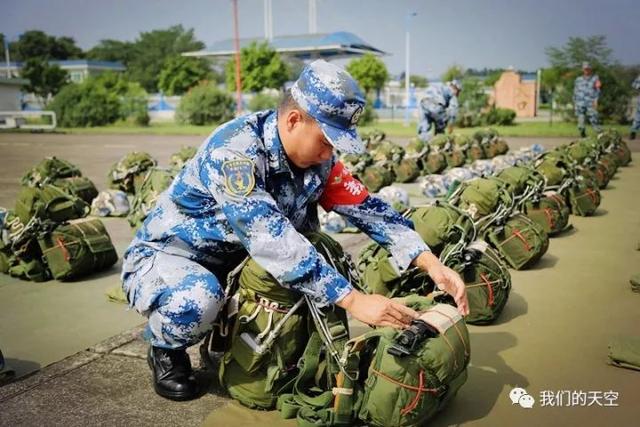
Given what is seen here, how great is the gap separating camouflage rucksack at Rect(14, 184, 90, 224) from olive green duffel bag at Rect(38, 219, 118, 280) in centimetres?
11

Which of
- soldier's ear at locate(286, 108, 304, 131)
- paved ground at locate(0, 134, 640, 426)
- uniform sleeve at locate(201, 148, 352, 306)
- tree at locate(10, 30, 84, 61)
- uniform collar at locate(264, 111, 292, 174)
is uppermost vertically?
tree at locate(10, 30, 84, 61)

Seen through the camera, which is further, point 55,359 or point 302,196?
point 55,359

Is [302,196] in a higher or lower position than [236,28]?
lower

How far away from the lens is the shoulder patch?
242 cm

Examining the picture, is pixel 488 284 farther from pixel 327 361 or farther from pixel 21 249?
pixel 21 249

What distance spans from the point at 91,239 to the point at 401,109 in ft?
124

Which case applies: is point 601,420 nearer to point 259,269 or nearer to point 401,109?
point 259,269

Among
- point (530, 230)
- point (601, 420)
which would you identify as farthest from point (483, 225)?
point (601, 420)

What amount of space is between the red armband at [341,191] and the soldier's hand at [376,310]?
68cm

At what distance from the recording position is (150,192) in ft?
18.4

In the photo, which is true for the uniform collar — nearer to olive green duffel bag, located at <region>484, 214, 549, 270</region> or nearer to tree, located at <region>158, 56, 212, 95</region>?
olive green duffel bag, located at <region>484, 214, 549, 270</region>

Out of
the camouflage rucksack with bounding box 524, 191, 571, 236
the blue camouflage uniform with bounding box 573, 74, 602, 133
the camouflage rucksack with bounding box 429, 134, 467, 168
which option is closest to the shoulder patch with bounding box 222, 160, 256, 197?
the camouflage rucksack with bounding box 524, 191, 571, 236

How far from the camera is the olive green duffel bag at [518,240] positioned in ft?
15.3

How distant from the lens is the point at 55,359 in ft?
10.8
